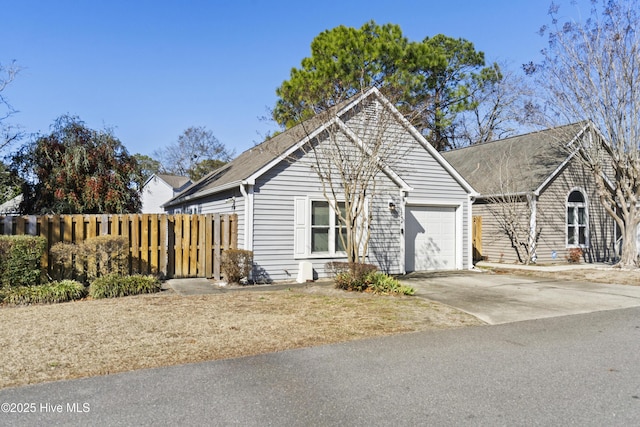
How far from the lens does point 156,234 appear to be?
38.3ft

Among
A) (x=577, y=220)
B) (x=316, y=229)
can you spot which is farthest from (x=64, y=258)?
(x=577, y=220)

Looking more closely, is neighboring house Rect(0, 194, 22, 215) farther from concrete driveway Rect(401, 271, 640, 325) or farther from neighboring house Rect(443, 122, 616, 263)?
neighboring house Rect(443, 122, 616, 263)

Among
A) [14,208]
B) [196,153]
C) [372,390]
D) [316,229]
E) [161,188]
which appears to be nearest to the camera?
[372,390]

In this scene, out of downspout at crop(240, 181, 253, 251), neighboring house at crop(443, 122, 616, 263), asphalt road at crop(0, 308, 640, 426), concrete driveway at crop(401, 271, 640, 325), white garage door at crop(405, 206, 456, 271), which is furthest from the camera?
neighboring house at crop(443, 122, 616, 263)

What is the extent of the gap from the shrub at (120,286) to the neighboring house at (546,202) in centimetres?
1153

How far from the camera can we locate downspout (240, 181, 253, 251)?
1178 centimetres

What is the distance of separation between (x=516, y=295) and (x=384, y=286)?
9.43ft

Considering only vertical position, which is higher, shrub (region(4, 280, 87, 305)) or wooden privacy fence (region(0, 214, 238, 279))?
wooden privacy fence (region(0, 214, 238, 279))

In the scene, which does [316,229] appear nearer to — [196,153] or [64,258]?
[64,258]

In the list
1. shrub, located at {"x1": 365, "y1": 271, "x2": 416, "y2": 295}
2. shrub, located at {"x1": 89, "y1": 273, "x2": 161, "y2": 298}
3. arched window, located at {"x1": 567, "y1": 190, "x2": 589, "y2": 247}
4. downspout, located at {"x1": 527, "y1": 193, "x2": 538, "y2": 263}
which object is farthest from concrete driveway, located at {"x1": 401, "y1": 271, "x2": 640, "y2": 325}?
arched window, located at {"x1": 567, "y1": 190, "x2": 589, "y2": 247}

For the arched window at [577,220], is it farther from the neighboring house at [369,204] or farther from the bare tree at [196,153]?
the bare tree at [196,153]

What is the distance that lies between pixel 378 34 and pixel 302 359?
2396 centimetres

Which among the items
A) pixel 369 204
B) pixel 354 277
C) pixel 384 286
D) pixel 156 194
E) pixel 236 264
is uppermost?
pixel 156 194

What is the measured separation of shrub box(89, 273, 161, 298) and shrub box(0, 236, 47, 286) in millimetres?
1145
